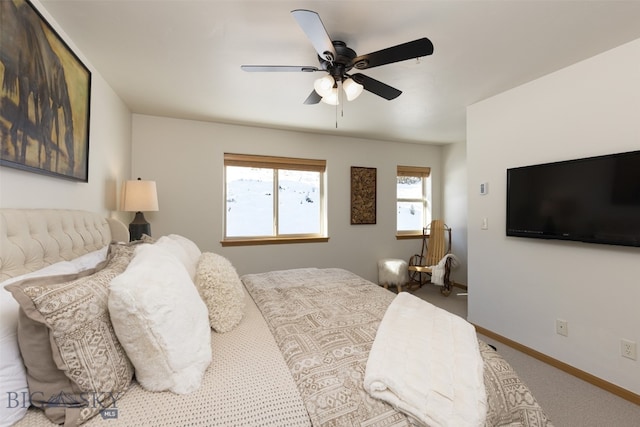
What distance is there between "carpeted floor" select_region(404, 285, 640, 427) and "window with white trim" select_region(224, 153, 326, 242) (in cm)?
277

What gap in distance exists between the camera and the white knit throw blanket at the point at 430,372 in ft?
2.92

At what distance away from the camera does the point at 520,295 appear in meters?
2.60

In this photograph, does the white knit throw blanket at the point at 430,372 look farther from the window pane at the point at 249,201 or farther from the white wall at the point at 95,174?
the window pane at the point at 249,201

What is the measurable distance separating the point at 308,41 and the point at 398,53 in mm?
668

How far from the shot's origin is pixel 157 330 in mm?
893

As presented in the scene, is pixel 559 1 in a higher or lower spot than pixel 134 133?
higher

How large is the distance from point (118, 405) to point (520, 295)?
3060 millimetres

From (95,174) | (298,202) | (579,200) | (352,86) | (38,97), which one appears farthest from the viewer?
(298,202)

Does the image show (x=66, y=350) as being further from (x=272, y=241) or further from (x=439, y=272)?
(x=439, y=272)

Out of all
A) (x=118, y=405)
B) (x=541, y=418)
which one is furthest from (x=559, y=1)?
(x=118, y=405)

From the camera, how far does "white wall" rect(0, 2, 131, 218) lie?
1.36m

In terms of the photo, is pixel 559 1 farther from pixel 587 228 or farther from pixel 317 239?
pixel 317 239

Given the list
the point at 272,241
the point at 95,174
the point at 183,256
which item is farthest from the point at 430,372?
the point at 272,241

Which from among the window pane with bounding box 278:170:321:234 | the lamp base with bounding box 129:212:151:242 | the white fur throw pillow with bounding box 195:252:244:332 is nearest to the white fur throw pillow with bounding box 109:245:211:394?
the white fur throw pillow with bounding box 195:252:244:332
